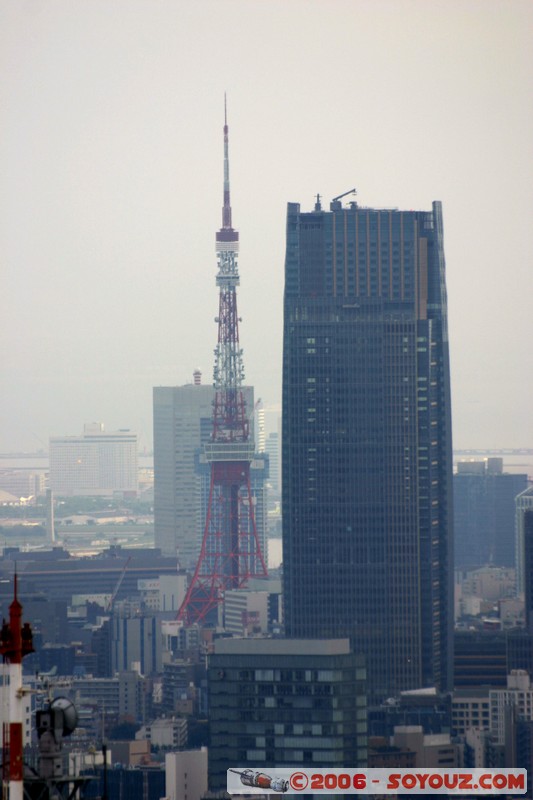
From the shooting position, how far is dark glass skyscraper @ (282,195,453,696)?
5562 centimetres

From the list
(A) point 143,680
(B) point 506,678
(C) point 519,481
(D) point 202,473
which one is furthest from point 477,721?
(D) point 202,473

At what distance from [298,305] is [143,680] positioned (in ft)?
35.1

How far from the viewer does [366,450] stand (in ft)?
188

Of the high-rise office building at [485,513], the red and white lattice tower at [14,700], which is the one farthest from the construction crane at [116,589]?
the red and white lattice tower at [14,700]

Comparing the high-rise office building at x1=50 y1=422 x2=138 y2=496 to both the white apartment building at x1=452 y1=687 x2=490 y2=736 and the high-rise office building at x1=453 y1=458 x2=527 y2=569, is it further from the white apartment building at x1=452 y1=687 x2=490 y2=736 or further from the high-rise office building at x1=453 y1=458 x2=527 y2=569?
the white apartment building at x1=452 y1=687 x2=490 y2=736

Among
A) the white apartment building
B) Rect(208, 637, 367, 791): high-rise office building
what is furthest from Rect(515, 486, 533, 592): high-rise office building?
Rect(208, 637, 367, 791): high-rise office building

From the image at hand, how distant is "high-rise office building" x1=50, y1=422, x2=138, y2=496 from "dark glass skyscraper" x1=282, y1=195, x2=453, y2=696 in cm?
1729

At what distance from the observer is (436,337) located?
57781 mm

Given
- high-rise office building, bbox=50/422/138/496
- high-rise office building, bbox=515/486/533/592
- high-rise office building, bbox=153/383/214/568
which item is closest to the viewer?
high-rise office building, bbox=515/486/533/592

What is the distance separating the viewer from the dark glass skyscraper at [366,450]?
55.6m

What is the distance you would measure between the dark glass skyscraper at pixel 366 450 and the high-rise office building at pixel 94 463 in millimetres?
17295

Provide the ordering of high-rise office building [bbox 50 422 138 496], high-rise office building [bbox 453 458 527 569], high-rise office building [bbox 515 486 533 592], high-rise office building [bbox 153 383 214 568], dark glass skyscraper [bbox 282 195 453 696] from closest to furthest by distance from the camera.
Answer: dark glass skyscraper [bbox 282 195 453 696] → high-rise office building [bbox 515 486 533 592] → high-rise office building [bbox 453 458 527 569] → high-rise office building [bbox 50 422 138 496] → high-rise office building [bbox 153 383 214 568]

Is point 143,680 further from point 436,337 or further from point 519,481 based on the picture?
point 519,481

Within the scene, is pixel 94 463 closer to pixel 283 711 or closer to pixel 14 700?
pixel 283 711
